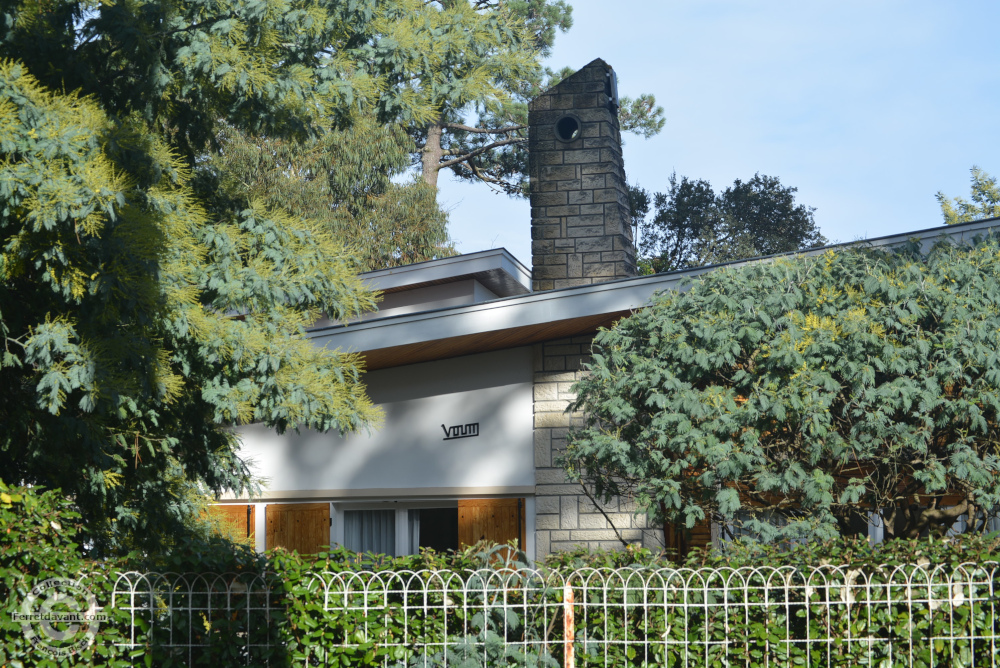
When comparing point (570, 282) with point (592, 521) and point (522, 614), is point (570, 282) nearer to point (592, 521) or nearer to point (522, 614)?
point (592, 521)

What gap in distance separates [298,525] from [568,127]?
19.7 ft

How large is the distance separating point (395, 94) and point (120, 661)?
524 centimetres

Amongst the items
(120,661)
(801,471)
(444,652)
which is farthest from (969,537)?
(120,661)

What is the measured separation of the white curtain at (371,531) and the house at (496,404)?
18mm

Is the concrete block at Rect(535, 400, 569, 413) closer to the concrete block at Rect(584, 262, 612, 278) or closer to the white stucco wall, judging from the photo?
the white stucco wall

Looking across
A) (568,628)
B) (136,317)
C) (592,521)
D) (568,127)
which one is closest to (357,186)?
(568,127)

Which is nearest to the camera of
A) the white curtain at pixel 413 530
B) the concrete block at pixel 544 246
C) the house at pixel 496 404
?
the house at pixel 496 404

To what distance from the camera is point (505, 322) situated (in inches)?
375

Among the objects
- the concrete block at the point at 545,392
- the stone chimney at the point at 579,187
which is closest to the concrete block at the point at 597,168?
the stone chimney at the point at 579,187

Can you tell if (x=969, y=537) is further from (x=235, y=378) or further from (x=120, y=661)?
(x=235, y=378)

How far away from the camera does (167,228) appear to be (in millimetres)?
7383

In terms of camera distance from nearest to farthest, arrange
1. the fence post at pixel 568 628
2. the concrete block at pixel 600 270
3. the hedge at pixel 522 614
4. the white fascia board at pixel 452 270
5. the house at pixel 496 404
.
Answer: the fence post at pixel 568 628
the hedge at pixel 522 614
the house at pixel 496 404
the concrete block at pixel 600 270
the white fascia board at pixel 452 270

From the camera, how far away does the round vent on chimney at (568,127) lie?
39.5 ft

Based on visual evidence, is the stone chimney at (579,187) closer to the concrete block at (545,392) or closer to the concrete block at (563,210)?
the concrete block at (563,210)
